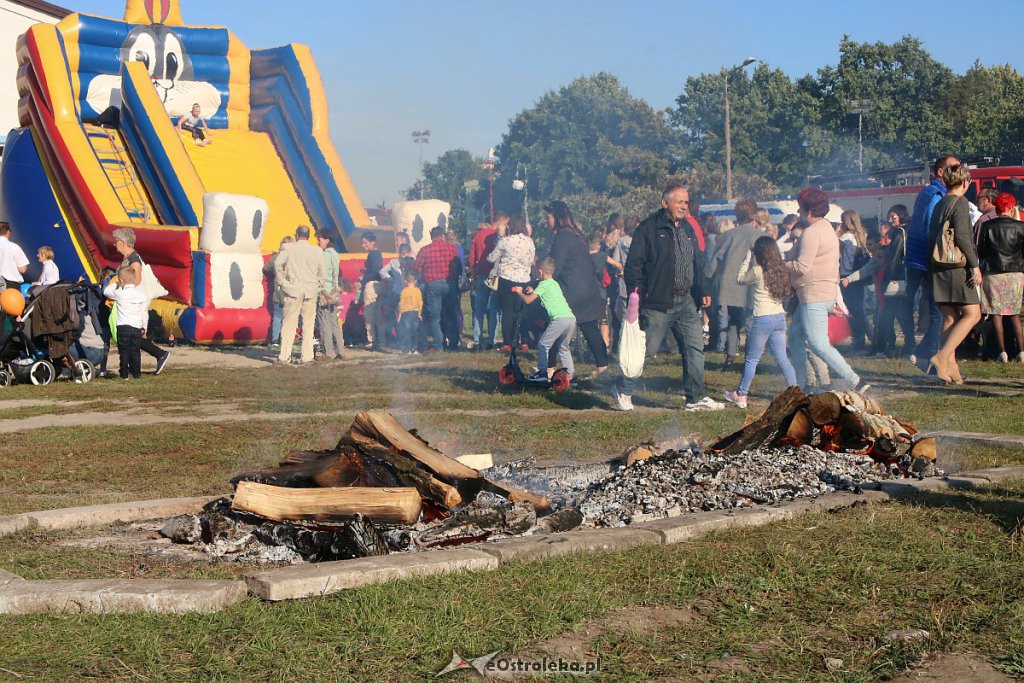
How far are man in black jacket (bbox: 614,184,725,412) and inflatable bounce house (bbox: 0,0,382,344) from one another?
8.92 metres

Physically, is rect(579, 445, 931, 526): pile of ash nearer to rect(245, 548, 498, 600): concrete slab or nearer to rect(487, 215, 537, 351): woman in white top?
rect(245, 548, 498, 600): concrete slab

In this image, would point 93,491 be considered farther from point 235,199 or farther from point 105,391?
point 235,199

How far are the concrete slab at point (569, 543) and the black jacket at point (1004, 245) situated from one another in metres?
8.96

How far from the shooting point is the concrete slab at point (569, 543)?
192 inches

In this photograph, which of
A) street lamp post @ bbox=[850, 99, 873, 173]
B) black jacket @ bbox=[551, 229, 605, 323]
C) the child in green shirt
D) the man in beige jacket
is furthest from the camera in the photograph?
street lamp post @ bbox=[850, 99, 873, 173]

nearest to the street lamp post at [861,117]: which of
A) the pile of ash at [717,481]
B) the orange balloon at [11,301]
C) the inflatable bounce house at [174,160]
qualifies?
the inflatable bounce house at [174,160]

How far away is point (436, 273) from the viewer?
17.8 meters

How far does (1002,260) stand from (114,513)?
1013cm

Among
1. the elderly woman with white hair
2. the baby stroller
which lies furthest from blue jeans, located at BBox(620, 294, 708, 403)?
the baby stroller

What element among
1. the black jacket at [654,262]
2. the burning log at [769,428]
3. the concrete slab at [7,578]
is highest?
the black jacket at [654,262]

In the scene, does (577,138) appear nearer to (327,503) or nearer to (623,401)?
(623,401)

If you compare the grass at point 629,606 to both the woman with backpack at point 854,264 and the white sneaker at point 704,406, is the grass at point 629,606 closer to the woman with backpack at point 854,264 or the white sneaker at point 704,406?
the white sneaker at point 704,406

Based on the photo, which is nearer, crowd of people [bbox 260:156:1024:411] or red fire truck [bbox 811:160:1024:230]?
crowd of people [bbox 260:156:1024:411]

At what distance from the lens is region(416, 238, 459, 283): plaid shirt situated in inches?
702
